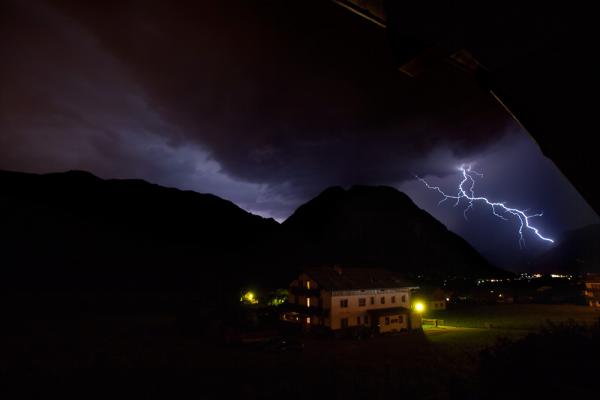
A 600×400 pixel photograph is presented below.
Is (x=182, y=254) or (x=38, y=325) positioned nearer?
(x=38, y=325)

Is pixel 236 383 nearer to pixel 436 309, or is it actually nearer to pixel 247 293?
pixel 247 293

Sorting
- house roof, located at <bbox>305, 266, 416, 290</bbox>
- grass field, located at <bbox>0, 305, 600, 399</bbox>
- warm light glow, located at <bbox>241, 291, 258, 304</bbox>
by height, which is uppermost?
house roof, located at <bbox>305, 266, 416, 290</bbox>

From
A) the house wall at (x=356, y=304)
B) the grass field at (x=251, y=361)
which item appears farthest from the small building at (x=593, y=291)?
the house wall at (x=356, y=304)

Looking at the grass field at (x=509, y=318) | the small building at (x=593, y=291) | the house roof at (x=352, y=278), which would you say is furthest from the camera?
the small building at (x=593, y=291)

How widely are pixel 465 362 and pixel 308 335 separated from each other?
56.1 ft

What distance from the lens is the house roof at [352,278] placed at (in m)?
36.2

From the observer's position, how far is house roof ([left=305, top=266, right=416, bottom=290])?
36219mm

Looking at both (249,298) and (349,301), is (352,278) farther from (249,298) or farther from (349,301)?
(249,298)

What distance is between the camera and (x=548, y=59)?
1512mm

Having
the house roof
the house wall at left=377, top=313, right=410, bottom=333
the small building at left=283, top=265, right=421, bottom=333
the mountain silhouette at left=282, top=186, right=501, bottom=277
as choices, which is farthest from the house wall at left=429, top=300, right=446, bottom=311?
the mountain silhouette at left=282, top=186, right=501, bottom=277

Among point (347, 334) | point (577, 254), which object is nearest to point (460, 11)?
point (347, 334)

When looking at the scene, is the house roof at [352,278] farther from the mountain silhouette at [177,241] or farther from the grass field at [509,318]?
the mountain silhouette at [177,241]

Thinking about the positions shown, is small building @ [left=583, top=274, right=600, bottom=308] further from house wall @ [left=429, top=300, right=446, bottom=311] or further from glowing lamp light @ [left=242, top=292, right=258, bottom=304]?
glowing lamp light @ [left=242, top=292, right=258, bottom=304]

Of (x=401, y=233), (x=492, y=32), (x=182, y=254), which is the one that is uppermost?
(x=401, y=233)
